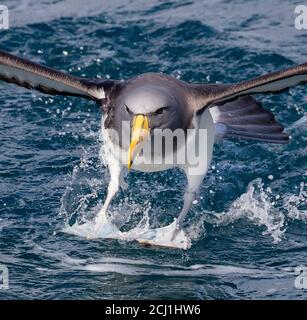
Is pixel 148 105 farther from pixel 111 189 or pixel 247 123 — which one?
pixel 247 123

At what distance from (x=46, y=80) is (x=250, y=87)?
2393 millimetres

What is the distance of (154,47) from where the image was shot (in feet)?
56.5

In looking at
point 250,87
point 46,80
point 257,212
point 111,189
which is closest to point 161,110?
point 250,87

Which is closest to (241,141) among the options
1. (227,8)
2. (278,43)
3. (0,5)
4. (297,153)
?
(297,153)

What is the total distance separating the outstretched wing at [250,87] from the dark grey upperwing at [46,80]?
1076mm

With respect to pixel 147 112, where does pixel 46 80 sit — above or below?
above

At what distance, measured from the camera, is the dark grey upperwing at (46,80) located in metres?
11.8

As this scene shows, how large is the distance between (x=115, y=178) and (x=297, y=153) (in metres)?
3.12

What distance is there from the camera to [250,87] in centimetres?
1162

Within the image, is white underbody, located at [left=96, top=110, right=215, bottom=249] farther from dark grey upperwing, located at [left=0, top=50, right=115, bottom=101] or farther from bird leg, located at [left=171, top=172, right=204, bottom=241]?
dark grey upperwing, located at [left=0, top=50, right=115, bottom=101]

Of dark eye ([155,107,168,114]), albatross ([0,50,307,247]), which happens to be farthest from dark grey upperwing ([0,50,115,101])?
dark eye ([155,107,168,114])

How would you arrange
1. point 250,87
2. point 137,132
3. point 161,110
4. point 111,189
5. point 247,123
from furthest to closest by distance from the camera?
1. point 247,123
2. point 111,189
3. point 250,87
4. point 161,110
5. point 137,132

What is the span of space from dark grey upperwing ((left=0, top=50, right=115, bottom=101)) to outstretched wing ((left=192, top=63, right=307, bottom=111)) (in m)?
1.08

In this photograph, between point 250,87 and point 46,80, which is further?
point 46,80
